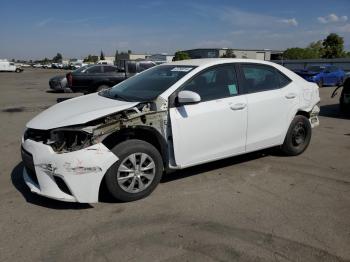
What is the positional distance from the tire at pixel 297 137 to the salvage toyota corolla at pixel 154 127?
123 mm

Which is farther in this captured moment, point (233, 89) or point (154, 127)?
point (233, 89)

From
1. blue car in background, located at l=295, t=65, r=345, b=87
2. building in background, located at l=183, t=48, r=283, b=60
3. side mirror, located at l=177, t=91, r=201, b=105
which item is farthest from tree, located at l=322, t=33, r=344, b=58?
side mirror, located at l=177, t=91, r=201, b=105

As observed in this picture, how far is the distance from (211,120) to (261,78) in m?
1.31

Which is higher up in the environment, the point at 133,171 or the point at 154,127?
the point at 154,127

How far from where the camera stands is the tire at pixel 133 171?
12.9 feet

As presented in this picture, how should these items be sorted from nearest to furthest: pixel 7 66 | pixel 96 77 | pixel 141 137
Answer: pixel 141 137, pixel 96 77, pixel 7 66

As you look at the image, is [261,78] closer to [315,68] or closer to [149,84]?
[149,84]

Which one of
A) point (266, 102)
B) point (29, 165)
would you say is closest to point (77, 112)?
point (29, 165)

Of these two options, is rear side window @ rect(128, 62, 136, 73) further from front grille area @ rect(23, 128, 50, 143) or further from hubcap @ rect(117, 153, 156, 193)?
hubcap @ rect(117, 153, 156, 193)

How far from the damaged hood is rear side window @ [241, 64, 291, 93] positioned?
1.81m

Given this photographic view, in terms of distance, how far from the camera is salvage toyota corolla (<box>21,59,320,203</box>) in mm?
3795

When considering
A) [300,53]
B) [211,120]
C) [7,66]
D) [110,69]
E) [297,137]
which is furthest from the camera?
[300,53]

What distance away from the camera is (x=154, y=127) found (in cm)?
420

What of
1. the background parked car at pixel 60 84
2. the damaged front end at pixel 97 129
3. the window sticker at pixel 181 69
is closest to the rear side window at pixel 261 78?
the window sticker at pixel 181 69
